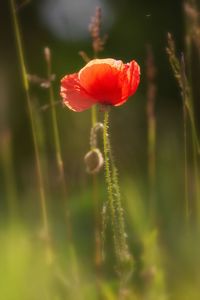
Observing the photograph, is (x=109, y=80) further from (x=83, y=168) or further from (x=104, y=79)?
(x=83, y=168)

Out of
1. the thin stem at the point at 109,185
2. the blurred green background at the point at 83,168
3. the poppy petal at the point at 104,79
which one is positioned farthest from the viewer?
the blurred green background at the point at 83,168

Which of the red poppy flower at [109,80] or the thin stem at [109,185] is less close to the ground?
the red poppy flower at [109,80]

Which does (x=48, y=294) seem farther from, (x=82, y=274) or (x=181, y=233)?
(x=181, y=233)

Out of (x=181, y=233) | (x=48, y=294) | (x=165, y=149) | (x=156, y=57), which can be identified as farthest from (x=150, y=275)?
(x=156, y=57)

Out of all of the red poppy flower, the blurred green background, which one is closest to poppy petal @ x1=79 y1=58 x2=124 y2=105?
the red poppy flower

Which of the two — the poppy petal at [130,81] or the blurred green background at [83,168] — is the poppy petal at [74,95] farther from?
the blurred green background at [83,168]

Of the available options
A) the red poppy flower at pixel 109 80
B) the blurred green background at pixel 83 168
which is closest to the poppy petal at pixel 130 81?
the red poppy flower at pixel 109 80

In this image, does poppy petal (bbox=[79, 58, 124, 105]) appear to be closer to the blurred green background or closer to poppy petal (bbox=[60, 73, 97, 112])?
poppy petal (bbox=[60, 73, 97, 112])

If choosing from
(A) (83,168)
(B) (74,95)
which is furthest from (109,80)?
(A) (83,168)
